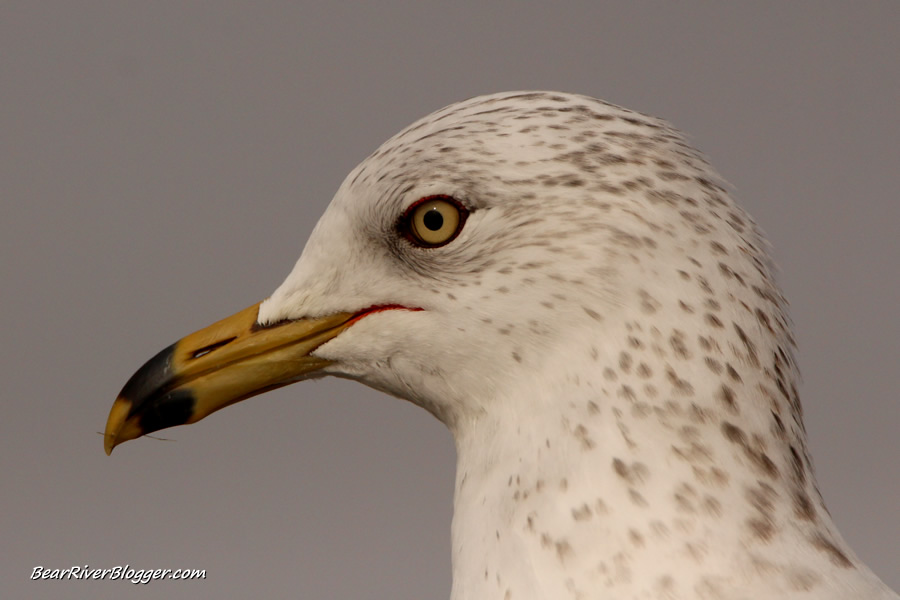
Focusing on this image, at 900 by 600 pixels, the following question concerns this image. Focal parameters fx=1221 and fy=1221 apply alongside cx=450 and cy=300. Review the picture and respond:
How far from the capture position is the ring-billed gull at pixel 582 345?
2641mm

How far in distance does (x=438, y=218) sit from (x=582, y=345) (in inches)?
18.0

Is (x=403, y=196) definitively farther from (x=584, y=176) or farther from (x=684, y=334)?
(x=684, y=334)

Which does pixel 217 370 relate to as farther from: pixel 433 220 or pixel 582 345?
pixel 582 345

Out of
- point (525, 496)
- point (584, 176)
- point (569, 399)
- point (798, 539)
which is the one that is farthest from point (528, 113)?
point (798, 539)

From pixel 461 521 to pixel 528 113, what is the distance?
0.99 meters

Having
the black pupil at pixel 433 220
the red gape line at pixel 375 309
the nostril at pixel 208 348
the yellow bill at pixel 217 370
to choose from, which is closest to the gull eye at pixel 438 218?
the black pupil at pixel 433 220

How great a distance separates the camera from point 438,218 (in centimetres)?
285

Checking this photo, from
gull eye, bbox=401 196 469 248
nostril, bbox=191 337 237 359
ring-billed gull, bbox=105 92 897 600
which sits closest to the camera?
ring-billed gull, bbox=105 92 897 600

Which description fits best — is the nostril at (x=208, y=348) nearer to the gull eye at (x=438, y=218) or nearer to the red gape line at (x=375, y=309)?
the red gape line at (x=375, y=309)

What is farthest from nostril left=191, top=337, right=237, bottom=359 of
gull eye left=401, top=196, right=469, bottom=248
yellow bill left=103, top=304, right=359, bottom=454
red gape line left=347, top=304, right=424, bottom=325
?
gull eye left=401, top=196, right=469, bottom=248

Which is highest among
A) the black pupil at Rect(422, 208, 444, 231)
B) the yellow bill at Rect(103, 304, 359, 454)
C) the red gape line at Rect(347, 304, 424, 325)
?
the black pupil at Rect(422, 208, 444, 231)

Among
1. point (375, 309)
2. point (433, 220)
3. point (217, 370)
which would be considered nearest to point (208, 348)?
point (217, 370)

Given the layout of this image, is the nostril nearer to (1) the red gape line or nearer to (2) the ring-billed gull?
(2) the ring-billed gull

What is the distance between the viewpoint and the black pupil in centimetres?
285
